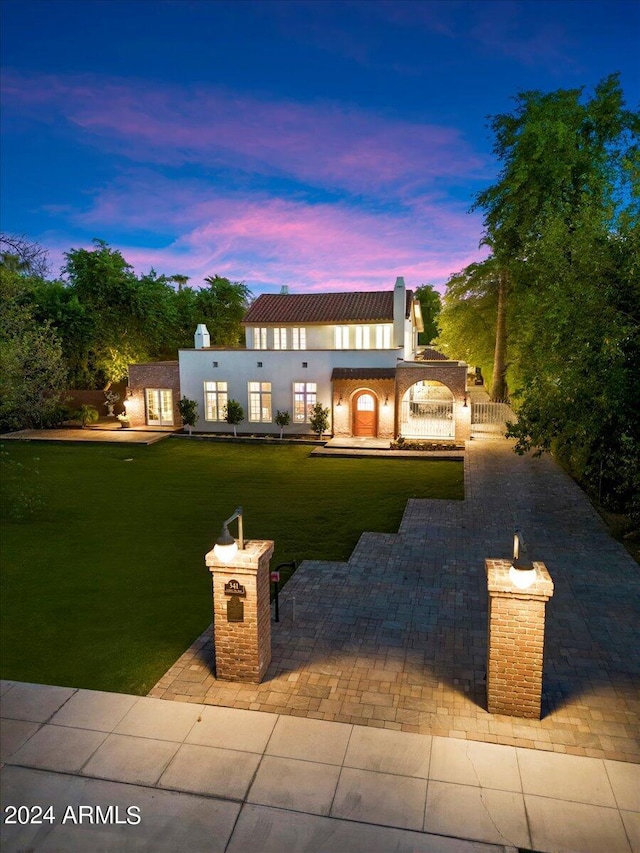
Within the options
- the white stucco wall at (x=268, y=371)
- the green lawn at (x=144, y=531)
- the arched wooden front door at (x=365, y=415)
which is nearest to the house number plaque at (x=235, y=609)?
the green lawn at (x=144, y=531)

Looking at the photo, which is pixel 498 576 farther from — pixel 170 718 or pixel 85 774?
pixel 85 774

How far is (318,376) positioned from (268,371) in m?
2.54

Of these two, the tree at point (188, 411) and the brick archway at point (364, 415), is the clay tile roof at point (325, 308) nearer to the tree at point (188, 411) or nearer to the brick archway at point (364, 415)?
the brick archway at point (364, 415)

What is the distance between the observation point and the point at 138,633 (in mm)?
7980

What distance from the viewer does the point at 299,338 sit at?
2988cm

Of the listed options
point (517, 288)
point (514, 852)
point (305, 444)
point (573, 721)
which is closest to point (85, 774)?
point (514, 852)

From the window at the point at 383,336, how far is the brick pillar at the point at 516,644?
2305 cm

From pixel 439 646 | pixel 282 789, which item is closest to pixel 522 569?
pixel 439 646

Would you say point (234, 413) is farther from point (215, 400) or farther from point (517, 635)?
point (517, 635)

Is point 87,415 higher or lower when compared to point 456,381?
lower

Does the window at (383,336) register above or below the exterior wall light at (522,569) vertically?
above

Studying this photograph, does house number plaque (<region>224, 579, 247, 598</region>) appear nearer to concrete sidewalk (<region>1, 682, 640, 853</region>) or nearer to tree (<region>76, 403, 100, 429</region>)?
concrete sidewalk (<region>1, 682, 640, 853</region>)

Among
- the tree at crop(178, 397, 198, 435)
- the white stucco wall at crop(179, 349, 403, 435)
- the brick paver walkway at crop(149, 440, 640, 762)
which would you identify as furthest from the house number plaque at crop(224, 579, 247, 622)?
the tree at crop(178, 397, 198, 435)

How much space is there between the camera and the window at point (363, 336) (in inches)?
1128
